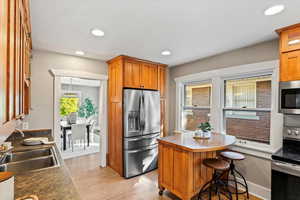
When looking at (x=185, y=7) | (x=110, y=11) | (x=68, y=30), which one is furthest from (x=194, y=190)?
(x=68, y=30)

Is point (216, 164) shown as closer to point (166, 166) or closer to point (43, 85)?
point (166, 166)

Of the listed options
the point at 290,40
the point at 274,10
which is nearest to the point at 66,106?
the point at 274,10

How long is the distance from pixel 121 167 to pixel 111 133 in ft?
2.54

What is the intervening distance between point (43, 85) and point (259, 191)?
4.15m

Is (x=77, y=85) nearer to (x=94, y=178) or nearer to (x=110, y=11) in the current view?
(x=94, y=178)

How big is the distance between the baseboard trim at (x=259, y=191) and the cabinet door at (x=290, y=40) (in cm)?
206

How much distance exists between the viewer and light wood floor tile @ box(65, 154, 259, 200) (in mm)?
2418

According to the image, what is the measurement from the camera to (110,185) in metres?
2.74

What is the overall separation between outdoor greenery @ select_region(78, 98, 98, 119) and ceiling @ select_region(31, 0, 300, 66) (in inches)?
197

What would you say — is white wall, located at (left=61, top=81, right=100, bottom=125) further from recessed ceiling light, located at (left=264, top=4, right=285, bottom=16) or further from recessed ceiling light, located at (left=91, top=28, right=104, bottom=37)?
recessed ceiling light, located at (left=264, top=4, right=285, bottom=16)

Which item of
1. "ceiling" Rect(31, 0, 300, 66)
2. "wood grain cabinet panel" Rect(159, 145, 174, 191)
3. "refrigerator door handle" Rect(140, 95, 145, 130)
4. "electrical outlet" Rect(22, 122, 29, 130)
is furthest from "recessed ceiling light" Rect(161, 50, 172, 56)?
"electrical outlet" Rect(22, 122, 29, 130)

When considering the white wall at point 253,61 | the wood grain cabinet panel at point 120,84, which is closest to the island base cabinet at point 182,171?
the white wall at point 253,61

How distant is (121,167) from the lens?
120 inches

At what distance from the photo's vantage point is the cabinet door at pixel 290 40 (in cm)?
185
